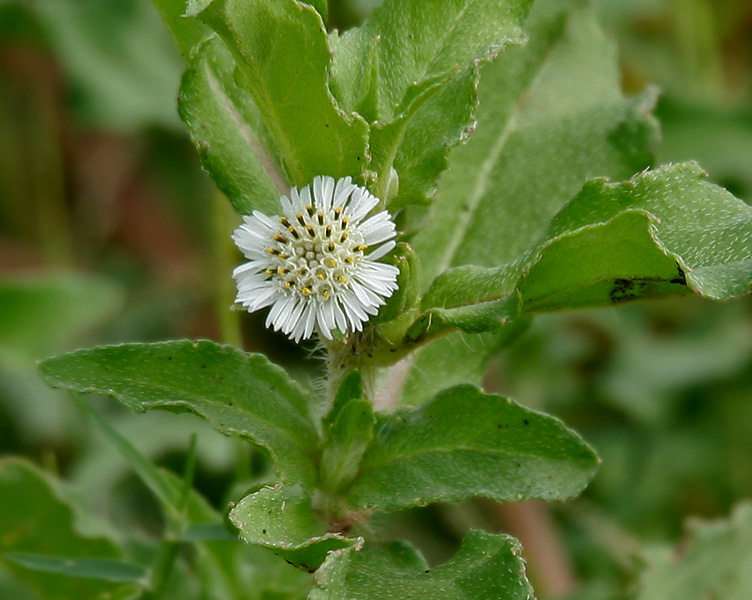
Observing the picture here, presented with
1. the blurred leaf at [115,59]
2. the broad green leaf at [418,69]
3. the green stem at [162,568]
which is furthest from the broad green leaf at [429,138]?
the blurred leaf at [115,59]

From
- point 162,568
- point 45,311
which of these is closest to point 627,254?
point 162,568

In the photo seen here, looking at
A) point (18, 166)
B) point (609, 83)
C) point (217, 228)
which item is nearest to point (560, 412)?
point (217, 228)

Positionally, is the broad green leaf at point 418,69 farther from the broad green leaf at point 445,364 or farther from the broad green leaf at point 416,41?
the broad green leaf at point 445,364

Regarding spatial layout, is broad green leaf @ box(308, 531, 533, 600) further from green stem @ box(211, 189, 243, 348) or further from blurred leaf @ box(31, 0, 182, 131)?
blurred leaf @ box(31, 0, 182, 131)

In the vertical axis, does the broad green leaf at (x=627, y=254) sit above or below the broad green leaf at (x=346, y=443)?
above

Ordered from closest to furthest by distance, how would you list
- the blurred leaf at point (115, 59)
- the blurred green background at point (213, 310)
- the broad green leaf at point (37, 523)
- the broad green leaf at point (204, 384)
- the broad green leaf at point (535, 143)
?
the broad green leaf at point (204, 384) → the broad green leaf at point (535, 143) → the broad green leaf at point (37, 523) → the blurred green background at point (213, 310) → the blurred leaf at point (115, 59)

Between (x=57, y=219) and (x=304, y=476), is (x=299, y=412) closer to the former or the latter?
(x=304, y=476)
